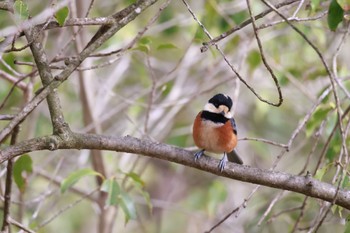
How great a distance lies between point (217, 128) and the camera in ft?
9.09

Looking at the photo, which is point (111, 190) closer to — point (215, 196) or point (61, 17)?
point (61, 17)

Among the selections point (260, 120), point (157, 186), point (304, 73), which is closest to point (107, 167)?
point (304, 73)

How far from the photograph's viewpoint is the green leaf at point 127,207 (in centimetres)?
258

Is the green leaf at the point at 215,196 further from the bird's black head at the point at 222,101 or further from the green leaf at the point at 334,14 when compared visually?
the green leaf at the point at 334,14

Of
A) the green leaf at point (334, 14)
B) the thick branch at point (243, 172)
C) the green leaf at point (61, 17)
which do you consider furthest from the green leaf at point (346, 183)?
the green leaf at point (61, 17)

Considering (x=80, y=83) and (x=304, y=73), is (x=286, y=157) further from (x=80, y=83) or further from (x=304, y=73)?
(x=80, y=83)

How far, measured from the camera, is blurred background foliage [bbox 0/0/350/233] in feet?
10.6

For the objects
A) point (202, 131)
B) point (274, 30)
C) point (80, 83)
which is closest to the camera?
point (202, 131)

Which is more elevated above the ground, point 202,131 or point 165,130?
point 165,130

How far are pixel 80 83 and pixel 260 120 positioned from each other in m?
2.16

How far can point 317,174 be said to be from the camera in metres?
2.14

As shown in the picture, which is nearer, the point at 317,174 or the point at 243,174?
the point at 243,174

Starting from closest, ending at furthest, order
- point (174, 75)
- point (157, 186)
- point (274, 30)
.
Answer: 1. point (174, 75)
2. point (274, 30)
3. point (157, 186)

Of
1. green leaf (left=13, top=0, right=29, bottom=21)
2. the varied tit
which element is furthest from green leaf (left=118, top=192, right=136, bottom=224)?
green leaf (left=13, top=0, right=29, bottom=21)
